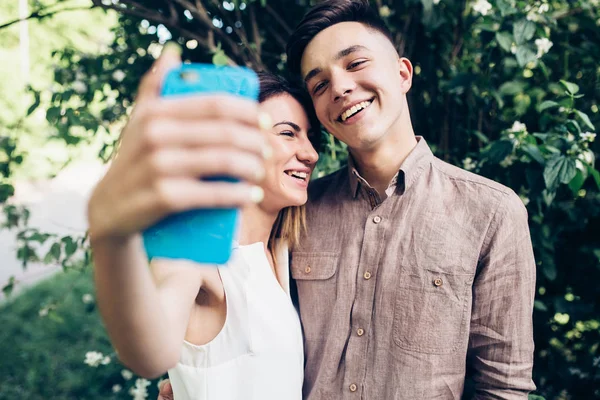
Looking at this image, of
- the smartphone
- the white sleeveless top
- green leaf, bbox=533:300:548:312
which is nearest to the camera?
the smartphone

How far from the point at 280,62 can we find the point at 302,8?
30 centimetres

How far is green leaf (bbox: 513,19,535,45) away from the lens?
1.88m

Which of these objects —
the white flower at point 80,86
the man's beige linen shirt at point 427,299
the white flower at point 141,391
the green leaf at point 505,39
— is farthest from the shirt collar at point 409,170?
the white flower at point 80,86

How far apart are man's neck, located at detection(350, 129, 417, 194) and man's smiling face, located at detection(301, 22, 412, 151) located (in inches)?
1.2

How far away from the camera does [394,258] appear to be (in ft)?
5.14


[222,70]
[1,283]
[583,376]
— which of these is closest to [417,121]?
[583,376]

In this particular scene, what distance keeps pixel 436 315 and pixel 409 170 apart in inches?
19.2

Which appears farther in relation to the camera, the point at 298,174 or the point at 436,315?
the point at 298,174

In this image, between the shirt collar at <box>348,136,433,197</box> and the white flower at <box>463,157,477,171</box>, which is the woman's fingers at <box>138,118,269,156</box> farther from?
the white flower at <box>463,157,477,171</box>

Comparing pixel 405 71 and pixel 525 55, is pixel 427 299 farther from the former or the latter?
pixel 525 55

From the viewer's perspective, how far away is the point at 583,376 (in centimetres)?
223

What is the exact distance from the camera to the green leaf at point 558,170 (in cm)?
165

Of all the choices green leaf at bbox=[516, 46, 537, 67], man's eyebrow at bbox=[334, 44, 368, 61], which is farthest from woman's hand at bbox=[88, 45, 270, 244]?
green leaf at bbox=[516, 46, 537, 67]

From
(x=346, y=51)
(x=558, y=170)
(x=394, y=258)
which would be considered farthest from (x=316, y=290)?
(x=558, y=170)
